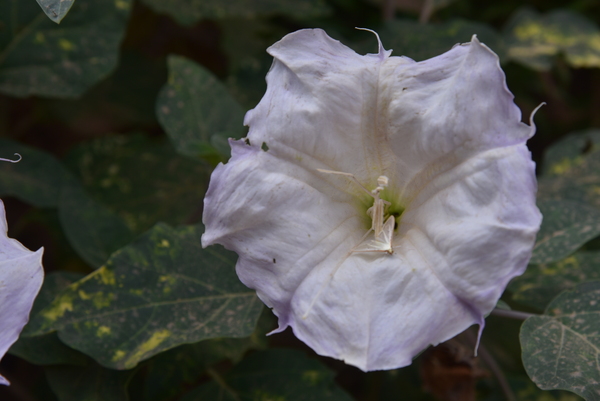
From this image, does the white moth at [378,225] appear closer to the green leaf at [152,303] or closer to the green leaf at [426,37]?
the green leaf at [152,303]

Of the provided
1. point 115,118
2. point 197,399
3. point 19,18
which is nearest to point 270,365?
point 197,399

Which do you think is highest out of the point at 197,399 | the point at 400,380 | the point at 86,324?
the point at 86,324

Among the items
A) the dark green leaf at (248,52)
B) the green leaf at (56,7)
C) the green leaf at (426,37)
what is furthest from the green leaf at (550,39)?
the green leaf at (56,7)

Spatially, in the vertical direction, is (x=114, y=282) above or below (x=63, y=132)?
above

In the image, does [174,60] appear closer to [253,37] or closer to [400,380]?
[253,37]

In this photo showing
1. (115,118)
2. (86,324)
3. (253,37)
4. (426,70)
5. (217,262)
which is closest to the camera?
(426,70)

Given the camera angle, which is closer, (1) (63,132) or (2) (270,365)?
(2) (270,365)

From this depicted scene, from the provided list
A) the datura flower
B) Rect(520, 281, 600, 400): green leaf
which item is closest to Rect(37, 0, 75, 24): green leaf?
the datura flower
